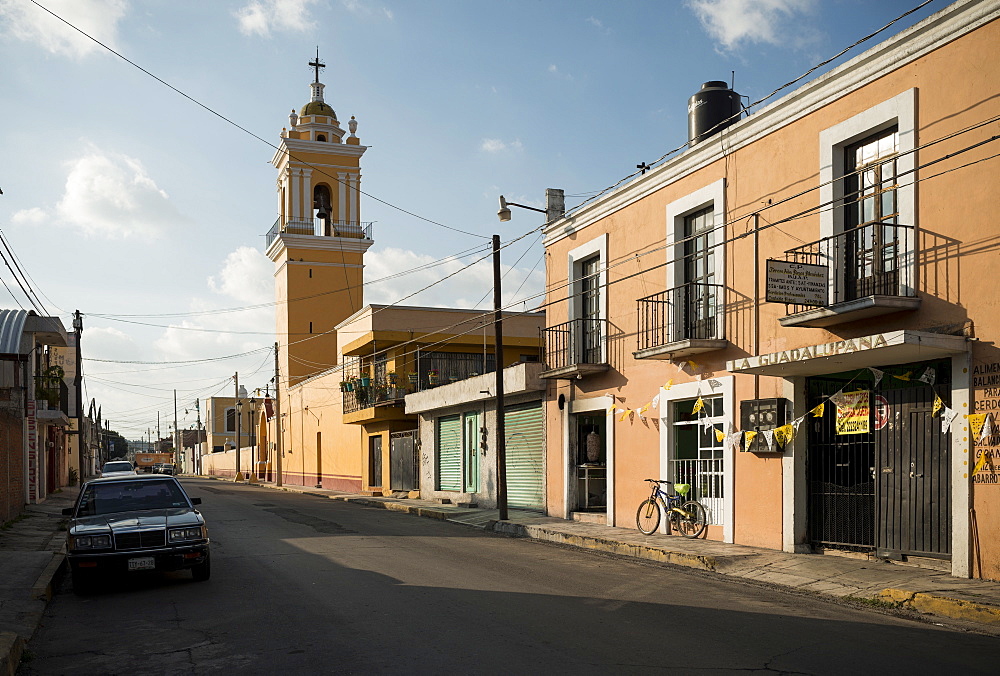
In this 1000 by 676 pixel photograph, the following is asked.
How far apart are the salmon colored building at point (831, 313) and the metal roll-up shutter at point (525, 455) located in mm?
3976

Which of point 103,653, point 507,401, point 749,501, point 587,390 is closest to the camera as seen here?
point 103,653

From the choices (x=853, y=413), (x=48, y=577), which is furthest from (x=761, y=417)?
(x=48, y=577)

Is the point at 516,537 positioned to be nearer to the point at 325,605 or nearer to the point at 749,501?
the point at 749,501

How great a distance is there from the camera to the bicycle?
17219mm

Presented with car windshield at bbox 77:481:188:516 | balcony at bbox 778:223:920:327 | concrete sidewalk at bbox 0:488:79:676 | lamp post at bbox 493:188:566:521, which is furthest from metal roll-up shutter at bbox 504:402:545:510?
car windshield at bbox 77:481:188:516

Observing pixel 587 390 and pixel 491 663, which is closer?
pixel 491 663

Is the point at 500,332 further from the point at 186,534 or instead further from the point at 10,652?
the point at 10,652

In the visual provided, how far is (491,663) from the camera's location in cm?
728

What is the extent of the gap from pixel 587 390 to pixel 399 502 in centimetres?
1180

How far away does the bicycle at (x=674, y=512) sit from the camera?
56.5ft

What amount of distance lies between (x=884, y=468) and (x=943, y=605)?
11.0 feet

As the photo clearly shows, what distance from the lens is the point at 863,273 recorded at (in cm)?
1362

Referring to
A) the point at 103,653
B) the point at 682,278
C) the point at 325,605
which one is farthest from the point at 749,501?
the point at 103,653

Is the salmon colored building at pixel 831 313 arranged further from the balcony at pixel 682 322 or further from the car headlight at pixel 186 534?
the car headlight at pixel 186 534
